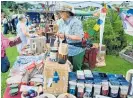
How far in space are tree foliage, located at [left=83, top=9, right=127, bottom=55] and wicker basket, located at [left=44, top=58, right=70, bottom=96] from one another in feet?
2.85

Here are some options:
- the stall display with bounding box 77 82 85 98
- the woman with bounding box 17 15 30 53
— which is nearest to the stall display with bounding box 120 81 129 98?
the stall display with bounding box 77 82 85 98

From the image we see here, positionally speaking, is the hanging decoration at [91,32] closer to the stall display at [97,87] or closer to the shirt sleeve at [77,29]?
the shirt sleeve at [77,29]

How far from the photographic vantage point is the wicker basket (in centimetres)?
206

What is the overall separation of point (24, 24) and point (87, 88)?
44.1 inches

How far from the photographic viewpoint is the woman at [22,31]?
115 inches

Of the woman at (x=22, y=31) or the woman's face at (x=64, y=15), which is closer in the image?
the woman's face at (x=64, y=15)

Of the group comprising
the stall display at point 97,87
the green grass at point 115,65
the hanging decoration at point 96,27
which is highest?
the hanging decoration at point 96,27

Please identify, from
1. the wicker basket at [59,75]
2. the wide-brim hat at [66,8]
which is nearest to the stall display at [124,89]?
the wicker basket at [59,75]

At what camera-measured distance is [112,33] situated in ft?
9.78

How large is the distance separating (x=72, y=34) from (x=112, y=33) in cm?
49

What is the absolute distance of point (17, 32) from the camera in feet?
9.76

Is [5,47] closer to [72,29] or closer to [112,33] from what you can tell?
[72,29]

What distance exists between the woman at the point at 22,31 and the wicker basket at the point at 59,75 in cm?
90

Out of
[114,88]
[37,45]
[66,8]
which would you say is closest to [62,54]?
[114,88]
